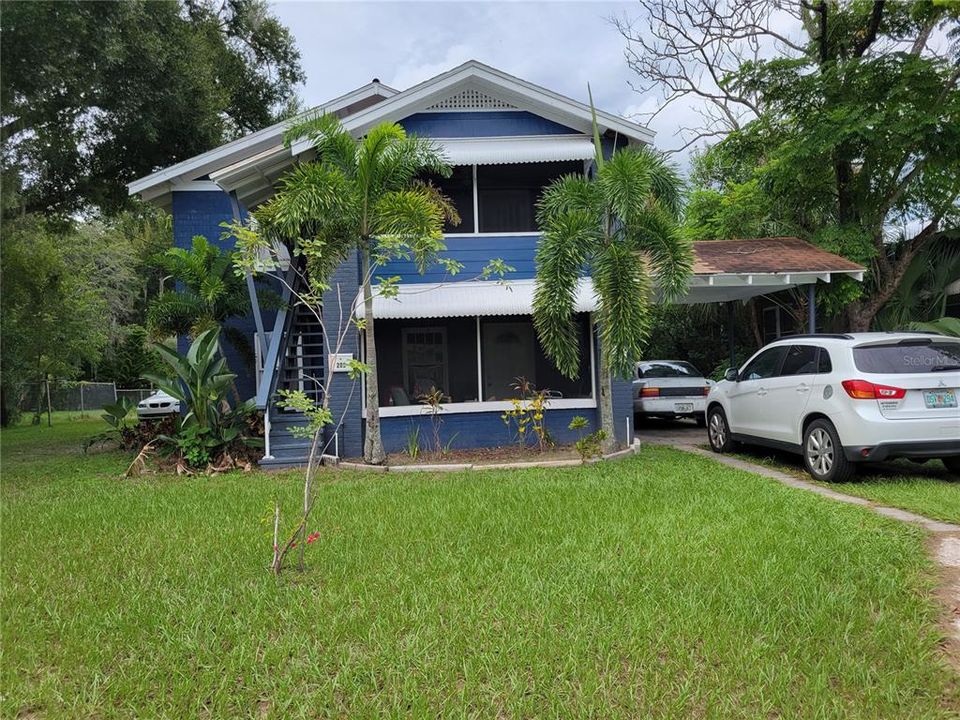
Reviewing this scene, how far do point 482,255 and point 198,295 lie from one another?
5.23 m

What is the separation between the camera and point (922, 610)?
144 inches

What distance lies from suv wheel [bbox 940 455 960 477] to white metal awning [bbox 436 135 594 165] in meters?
6.67

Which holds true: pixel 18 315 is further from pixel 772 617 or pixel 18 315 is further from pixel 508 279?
pixel 772 617

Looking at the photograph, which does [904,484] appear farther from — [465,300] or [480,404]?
Result: [465,300]

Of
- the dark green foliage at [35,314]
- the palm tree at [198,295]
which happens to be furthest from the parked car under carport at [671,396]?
the dark green foliage at [35,314]

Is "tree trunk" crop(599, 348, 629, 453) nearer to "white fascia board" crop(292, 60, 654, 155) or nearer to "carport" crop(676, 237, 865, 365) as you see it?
"carport" crop(676, 237, 865, 365)

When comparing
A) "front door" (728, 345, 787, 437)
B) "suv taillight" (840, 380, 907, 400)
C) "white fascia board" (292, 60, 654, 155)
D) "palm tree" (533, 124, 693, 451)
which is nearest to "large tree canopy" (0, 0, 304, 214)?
"white fascia board" (292, 60, 654, 155)

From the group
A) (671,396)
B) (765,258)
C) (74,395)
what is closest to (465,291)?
(671,396)

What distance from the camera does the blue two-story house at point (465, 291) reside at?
10.0 metres

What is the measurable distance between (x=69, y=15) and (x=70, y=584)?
33.1 feet

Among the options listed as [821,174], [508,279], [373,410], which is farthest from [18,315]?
[821,174]

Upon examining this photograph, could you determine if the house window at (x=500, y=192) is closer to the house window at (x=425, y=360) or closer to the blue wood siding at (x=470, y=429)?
the house window at (x=425, y=360)

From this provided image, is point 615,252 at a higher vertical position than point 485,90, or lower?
lower

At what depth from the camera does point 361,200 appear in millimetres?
8750
